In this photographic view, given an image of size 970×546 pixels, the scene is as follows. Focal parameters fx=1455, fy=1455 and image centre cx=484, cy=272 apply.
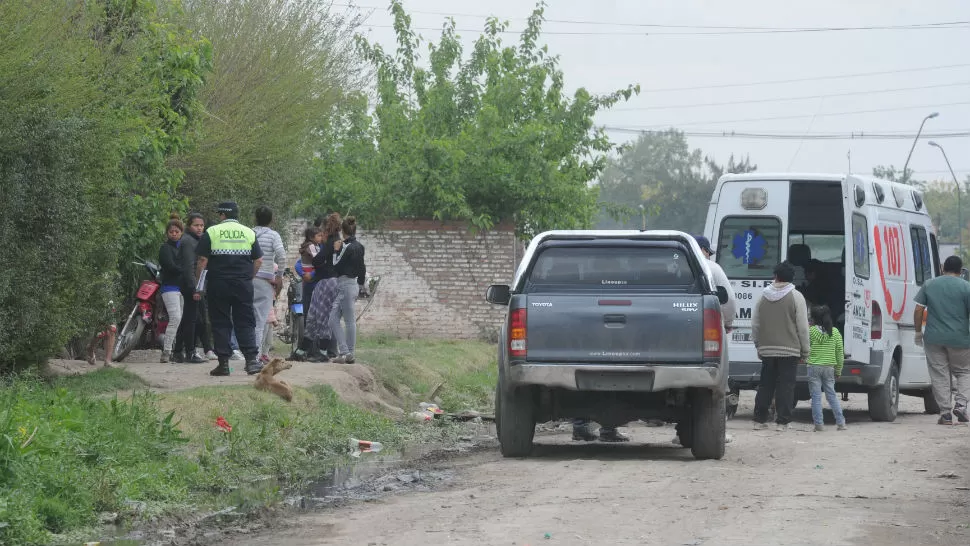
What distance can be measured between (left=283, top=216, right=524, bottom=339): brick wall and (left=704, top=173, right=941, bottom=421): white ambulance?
9.40 metres

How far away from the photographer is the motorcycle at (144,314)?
1725 cm

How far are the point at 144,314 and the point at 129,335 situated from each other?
315 mm

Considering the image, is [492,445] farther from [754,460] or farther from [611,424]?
[754,460]

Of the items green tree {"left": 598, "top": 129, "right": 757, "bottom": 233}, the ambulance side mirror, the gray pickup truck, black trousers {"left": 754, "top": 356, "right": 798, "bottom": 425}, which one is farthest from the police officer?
green tree {"left": 598, "top": 129, "right": 757, "bottom": 233}

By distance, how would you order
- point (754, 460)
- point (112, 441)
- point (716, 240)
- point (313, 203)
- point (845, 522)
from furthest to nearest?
point (313, 203)
point (716, 240)
point (754, 460)
point (112, 441)
point (845, 522)

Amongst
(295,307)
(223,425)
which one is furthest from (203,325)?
(223,425)

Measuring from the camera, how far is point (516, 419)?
38.9ft

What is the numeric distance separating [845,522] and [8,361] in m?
7.59

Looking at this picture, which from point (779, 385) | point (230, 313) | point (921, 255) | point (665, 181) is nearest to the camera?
point (230, 313)

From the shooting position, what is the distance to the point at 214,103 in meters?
20.9

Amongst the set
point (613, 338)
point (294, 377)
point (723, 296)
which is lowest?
point (294, 377)

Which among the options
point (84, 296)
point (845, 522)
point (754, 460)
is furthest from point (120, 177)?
point (845, 522)

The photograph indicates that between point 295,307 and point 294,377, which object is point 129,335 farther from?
point 294,377

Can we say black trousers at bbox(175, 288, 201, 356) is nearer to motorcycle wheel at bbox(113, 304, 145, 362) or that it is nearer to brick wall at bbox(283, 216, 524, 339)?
motorcycle wheel at bbox(113, 304, 145, 362)
